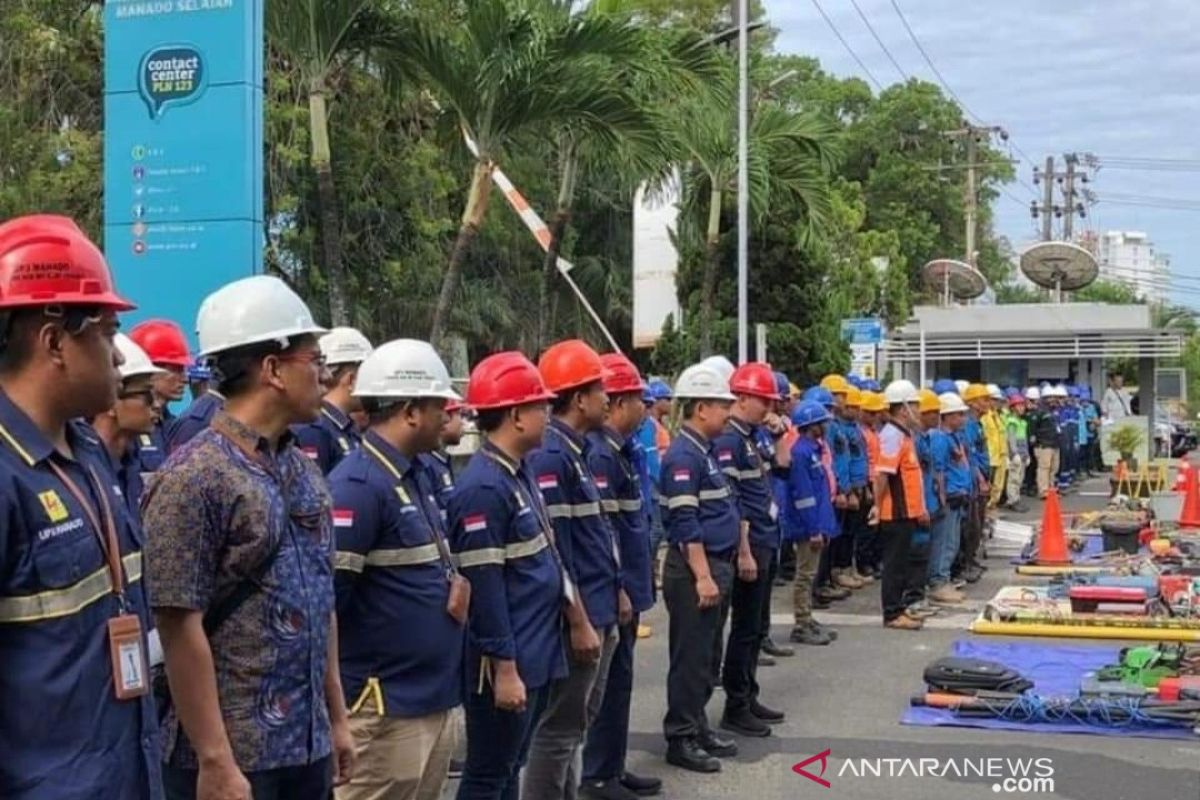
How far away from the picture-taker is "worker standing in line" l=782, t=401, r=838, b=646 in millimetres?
10773

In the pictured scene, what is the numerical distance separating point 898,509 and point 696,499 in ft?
14.9

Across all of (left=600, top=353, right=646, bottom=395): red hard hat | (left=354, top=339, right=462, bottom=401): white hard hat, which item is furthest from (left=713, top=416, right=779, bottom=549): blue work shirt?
(left=354, top=339, right=462, bottom=401): white hard hat

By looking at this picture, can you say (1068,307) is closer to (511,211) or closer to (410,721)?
(511,211)

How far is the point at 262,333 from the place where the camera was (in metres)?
3.39

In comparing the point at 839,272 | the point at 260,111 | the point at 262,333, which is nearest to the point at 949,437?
the point at 260,111

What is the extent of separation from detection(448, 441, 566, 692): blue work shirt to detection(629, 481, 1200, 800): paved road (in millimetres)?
2103

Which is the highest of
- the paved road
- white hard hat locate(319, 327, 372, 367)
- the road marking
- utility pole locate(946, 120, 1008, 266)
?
utility pole locate(946, 120, 1008, 266)

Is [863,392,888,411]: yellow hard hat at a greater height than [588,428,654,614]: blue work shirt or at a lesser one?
greater

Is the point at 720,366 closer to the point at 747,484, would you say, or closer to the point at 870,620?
the point at 747,484

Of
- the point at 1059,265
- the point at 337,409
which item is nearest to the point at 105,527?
the point at 337,409

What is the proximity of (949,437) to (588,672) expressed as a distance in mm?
7835

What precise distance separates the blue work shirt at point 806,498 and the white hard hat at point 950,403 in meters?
2.38

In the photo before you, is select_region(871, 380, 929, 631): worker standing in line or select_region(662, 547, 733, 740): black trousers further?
select_region(871, 380, 929, 631): worker standing in line

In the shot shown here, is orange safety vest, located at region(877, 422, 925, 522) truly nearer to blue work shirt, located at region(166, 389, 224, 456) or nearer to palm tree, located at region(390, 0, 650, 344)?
palm tree, located at region(390, 0, 650, 344)
